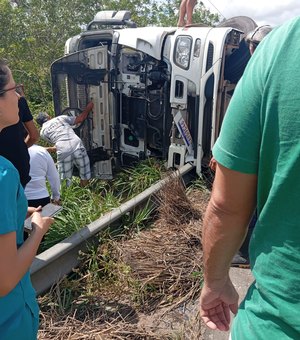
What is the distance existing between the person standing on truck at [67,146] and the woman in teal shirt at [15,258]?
4.49 metres

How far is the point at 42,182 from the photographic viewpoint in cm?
427

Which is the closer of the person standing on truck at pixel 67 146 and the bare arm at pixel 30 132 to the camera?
the bare arm at pixel 30 132

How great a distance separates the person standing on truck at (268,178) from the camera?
103 centimetres

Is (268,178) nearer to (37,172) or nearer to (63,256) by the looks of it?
(63,256)

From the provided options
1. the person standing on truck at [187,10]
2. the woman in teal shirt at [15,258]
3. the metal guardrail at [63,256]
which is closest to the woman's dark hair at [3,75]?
the woman in teal shirt at [15,258]

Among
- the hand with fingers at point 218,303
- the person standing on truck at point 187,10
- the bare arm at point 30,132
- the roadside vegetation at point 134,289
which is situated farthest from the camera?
the person standing on truck at point 187,10

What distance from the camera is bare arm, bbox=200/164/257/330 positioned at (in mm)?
1244

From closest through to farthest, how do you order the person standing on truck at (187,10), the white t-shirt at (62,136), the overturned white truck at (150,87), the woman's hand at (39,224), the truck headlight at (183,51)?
the woman's hand at (39,224)
the overturned white truck at (150,87)
the truck headlight at (183,51)
the white t-shirt at (62,136)
the person standing on truck at (187,10)

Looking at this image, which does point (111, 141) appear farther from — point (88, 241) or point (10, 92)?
point (10, 92)

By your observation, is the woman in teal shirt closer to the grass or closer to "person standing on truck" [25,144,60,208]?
"person standing on truck" [25,144,60,208]

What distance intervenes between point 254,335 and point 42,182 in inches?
135

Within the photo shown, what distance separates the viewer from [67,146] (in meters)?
6.55

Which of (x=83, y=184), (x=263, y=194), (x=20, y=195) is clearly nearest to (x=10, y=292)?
(x=20, y=195)

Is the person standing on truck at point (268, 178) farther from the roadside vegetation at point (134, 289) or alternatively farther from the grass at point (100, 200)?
the grass at point (100, 200)
